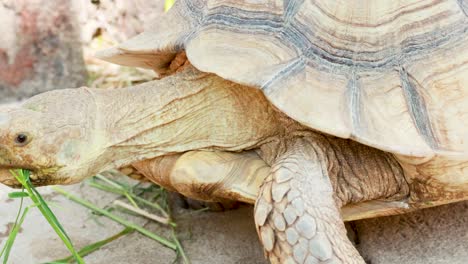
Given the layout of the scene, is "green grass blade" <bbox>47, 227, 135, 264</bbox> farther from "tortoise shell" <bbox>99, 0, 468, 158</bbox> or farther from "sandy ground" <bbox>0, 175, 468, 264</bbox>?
"tortoise shell" <bbox>99, 0, 468, 158</bbox>

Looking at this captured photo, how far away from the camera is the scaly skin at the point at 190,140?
2334 millimetres

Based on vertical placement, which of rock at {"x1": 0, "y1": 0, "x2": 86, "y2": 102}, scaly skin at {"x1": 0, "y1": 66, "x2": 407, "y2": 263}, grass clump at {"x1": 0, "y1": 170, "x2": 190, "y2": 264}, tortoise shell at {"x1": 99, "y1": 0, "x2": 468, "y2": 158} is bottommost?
grass clump at {"x1": 0, "y1": 170, "x2": 190, "y2": 264}

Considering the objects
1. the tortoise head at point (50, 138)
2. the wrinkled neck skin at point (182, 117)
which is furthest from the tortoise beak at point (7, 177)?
the wrinkled neck skin at point (182, 117)

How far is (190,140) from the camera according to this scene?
9.03 feet

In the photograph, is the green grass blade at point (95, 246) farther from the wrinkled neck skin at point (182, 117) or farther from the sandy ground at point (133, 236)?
the wrinkled neck skin at point (182, 117)

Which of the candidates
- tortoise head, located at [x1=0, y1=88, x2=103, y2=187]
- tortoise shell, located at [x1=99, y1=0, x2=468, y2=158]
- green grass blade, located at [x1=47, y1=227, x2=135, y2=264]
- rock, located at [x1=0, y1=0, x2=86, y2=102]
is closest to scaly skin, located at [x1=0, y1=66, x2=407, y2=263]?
tortoise head, located at [x1=0, y1=88, x2=103, y2=187]

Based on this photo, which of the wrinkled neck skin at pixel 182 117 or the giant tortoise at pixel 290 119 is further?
the wrinkled neck skin at pixel 182 117

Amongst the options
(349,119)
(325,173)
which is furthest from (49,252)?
(349,119)

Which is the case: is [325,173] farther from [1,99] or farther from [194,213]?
[1,99]

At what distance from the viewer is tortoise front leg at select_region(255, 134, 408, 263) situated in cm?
227

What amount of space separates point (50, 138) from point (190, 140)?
0.59 meters

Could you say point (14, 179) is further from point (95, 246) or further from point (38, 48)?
point (38, 48)

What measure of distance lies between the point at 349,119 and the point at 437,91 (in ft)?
1.18

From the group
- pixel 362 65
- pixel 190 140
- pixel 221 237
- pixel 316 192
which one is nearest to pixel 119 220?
pixel 221 237
